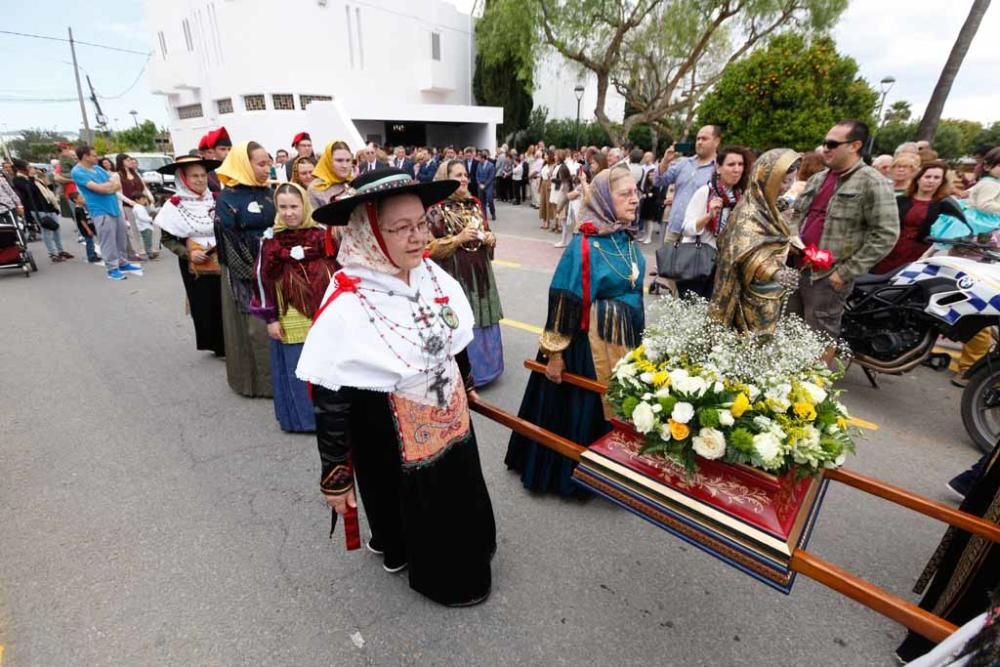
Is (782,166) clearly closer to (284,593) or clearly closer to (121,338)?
(284,593)

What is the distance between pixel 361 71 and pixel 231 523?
84.4 ft

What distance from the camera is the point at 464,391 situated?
7.66 ft

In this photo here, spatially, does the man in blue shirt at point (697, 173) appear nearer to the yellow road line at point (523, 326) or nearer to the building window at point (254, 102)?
A: the yellow road line at point (523, 326)

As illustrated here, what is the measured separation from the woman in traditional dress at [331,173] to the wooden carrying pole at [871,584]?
3199 millimetres

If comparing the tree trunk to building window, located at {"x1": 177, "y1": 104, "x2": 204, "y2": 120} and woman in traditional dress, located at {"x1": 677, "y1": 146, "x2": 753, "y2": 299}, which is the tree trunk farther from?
building window, located at {"x1": 177, "y1": 104, "x2": 204, "y2": 120}

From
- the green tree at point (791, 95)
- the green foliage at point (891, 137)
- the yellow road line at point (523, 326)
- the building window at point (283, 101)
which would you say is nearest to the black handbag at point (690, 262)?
the yellow road line at point (523, 326)

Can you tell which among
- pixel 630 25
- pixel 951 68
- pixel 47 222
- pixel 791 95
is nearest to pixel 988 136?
pixel 791 95

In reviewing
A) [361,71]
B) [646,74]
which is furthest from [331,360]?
[646,74]

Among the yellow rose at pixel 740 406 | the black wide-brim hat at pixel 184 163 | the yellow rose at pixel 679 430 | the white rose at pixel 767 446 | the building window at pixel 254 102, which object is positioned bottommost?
the yellow rose at pixel 679 430

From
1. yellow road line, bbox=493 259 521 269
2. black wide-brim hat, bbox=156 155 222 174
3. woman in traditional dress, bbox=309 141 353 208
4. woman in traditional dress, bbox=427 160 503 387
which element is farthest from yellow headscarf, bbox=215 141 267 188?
yellow road line, bbox=493 259 521 269

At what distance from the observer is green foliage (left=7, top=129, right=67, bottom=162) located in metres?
43.4

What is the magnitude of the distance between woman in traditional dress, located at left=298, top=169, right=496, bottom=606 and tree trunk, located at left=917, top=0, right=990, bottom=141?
13.5 m

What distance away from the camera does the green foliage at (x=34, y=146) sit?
43.4m

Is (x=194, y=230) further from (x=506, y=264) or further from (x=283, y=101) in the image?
(x=283, y=101)
